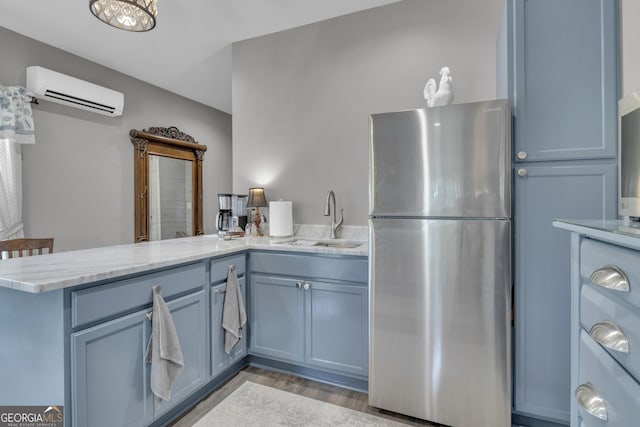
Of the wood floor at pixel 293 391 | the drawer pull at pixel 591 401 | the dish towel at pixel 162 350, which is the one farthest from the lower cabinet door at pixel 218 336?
the drawer pull at pixel 591 401

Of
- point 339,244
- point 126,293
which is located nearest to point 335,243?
point 339,244

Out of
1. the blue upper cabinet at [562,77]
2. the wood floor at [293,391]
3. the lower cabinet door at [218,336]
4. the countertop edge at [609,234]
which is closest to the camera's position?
the countertop edge at [609,234]

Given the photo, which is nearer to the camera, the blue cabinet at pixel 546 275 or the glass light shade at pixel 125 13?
the blue cabinet at pixel 546 275

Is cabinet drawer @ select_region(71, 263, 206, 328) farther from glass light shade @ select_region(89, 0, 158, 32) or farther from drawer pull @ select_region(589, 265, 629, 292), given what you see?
drawer pull @ select_region(589, 265, 629, 292)

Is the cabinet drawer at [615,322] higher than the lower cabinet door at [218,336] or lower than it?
higher

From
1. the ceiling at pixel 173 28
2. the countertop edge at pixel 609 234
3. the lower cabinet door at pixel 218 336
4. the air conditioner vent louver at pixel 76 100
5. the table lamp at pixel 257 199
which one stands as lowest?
the lower cabinet door at pixel 218 336

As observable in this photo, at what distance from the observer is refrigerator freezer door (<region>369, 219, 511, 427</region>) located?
1.53 metres

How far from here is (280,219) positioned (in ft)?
8.59

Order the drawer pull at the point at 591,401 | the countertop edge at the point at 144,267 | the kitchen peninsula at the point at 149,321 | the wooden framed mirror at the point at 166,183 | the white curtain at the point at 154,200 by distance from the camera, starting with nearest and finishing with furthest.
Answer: the drawer pull at the point at 591,401 → the countertop edge at the point at 144,267 → the kitchen peninsula at the point at 149,321 → the wooden framed mirror at the point at 166,183 → the white curtain at the point at 154,200

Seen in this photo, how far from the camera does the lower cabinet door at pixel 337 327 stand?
77.7 inches

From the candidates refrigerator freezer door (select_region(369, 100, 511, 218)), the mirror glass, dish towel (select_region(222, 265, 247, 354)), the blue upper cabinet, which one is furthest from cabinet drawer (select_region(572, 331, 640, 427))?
the mirror glass

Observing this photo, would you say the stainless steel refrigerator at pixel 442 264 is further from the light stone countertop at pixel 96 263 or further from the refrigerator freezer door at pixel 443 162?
the light stone countertop at pixel 96 263

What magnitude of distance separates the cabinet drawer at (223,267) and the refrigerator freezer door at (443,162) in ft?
3.38

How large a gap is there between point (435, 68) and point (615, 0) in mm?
1028
